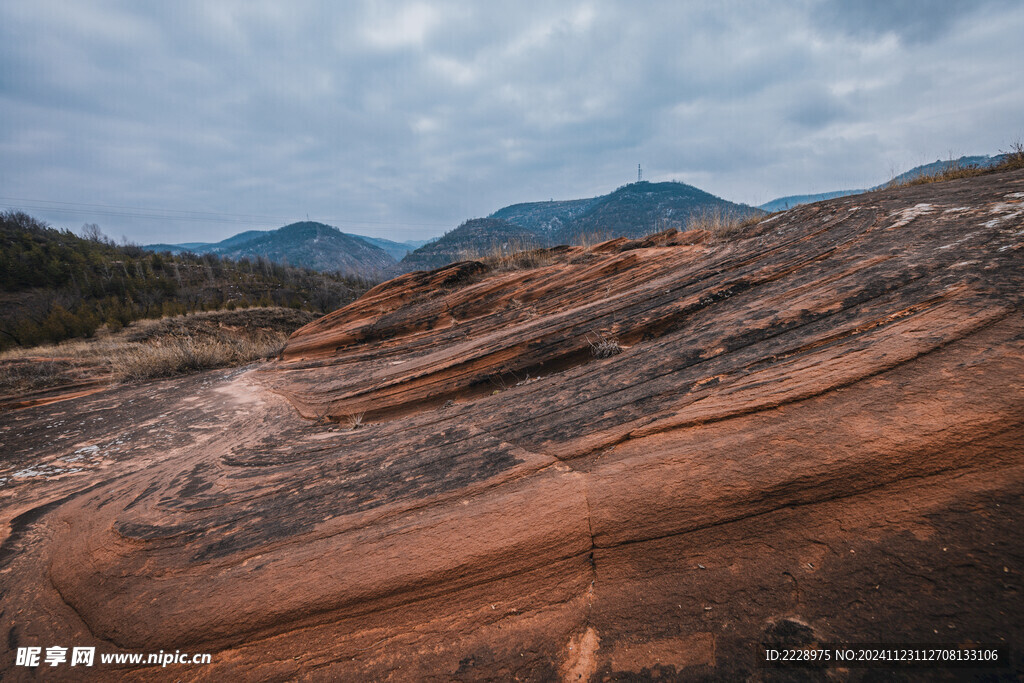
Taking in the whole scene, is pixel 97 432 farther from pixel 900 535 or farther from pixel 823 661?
pixel 900 535

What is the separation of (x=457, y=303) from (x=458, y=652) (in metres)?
7.71

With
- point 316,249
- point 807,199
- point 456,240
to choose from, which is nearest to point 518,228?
point 456,240

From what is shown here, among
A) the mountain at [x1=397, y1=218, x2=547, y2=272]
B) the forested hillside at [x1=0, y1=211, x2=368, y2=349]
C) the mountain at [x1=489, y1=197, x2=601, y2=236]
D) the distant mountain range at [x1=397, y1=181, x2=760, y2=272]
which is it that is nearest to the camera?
the forested hillside at [x1=0, y1=211, x2=368, y2=349]

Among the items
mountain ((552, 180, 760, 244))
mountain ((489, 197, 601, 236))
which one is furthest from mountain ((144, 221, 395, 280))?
mountain ((552, 180, 760, 244))

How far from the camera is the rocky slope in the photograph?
167cm

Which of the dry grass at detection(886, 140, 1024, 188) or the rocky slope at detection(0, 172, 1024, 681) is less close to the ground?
the dry grass at detection(886, 140, 1024, 188)

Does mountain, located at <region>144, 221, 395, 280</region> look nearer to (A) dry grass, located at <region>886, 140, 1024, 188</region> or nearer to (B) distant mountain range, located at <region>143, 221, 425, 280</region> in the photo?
(B) distant mountain range, located at <region>143, 221, 425, 280</region>

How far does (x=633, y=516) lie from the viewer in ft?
6.97

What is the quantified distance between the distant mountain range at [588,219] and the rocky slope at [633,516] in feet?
216

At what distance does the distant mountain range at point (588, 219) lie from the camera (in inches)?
3399

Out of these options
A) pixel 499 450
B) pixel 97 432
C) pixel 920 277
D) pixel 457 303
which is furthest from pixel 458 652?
pixel 457 303

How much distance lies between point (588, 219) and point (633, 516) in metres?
117

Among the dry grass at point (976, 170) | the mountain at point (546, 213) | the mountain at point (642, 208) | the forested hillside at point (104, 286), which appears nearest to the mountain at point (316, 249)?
the mountain at point (546, 213)

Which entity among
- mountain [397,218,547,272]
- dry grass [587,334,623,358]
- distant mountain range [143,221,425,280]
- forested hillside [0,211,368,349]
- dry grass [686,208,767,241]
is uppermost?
distant mountain range [143,221,425,280]
